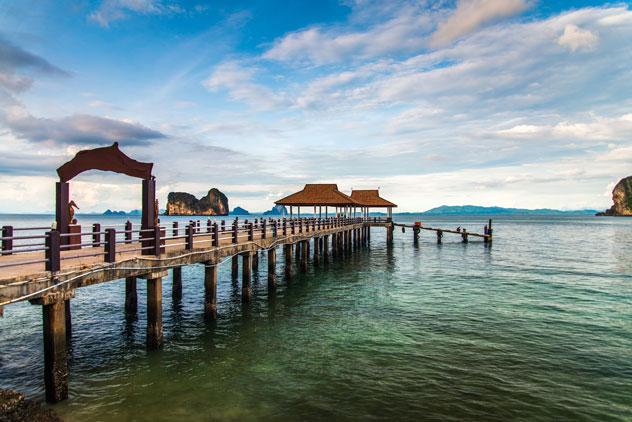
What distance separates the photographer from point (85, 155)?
520 inches

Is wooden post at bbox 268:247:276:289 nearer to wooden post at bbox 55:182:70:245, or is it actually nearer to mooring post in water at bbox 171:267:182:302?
mooring post in water at bbox 171:267:182:302

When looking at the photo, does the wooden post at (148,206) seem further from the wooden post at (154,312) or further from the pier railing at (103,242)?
the wooden post at (154,312)

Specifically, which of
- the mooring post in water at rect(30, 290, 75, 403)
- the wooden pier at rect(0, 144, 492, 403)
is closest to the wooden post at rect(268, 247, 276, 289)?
the wooden pier at rect(0, 144, 492, 403)

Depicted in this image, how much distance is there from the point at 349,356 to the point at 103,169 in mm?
10110

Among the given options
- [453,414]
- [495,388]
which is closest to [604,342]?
[495,388]

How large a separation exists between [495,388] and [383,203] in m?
50.6

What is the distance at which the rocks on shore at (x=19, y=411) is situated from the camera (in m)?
7.55

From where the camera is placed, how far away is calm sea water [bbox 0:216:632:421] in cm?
960

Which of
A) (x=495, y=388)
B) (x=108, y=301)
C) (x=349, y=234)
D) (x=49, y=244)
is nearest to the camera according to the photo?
(x=49, y=244)

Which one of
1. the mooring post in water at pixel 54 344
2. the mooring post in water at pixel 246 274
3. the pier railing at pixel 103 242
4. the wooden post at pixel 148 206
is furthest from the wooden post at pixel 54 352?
the mooring post in water at pixel 246 274

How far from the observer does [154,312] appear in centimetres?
1267

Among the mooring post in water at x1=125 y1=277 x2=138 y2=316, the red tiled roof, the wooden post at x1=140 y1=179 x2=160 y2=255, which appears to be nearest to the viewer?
the wooden post at x1=140 y1=179 x2=160 y2=255

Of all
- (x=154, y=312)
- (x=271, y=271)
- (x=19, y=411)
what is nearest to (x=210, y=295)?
(x=154, y=312)

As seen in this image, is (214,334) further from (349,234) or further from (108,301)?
(349,234)
